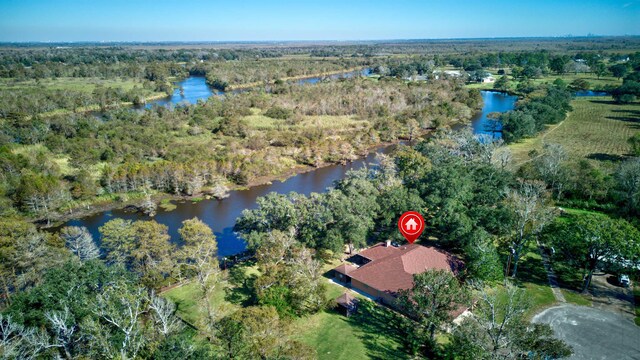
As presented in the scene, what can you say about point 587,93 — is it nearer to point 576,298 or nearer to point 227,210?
point 576,298

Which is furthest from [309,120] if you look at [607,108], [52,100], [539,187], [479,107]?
[607,108]

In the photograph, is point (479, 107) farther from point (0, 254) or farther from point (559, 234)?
point (0, 254)

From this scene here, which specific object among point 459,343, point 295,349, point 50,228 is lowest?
point 50,228

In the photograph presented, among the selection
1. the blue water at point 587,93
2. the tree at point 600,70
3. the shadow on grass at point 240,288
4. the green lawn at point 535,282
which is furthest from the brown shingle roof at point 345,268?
the tree at point 600,70

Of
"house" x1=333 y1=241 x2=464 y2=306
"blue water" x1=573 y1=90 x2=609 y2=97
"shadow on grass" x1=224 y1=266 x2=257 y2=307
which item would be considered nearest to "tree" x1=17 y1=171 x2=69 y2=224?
"shadow on grass" x1=224 y1=266 x2=257 y2=307

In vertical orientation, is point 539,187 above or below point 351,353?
above

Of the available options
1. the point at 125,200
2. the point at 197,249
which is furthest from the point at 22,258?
the point at 125,200
